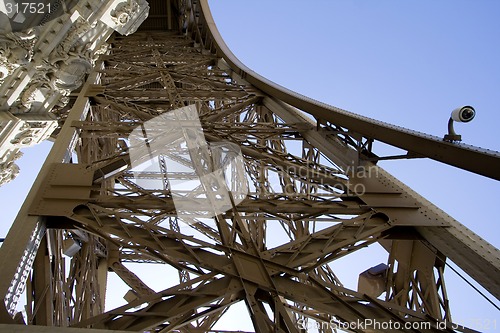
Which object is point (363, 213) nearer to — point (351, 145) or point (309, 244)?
point (309, 244)

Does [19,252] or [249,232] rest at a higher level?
[249,232]

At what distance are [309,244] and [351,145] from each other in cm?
270

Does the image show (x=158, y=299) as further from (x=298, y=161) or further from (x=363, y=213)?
(x=298, y=161)

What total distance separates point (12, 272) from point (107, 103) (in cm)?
697

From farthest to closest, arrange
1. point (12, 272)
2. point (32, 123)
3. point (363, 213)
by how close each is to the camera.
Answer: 1. point (363, 213)
2. point (32, 123)
3. point (12, 272)

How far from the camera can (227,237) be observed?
20.1ft

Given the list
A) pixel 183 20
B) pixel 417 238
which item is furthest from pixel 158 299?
pixel 183 20

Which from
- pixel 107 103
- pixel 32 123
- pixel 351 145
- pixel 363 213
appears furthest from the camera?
pixel 107 103

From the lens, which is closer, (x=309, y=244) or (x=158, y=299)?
(x=158, y=299)

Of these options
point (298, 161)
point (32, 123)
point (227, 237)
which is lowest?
point (227, 237)

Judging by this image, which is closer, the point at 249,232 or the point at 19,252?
the point at 19,252

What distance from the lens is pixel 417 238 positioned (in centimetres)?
633

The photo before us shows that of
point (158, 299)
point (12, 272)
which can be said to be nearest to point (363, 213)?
point (158, 299)

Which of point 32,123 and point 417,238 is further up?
point 32,123
